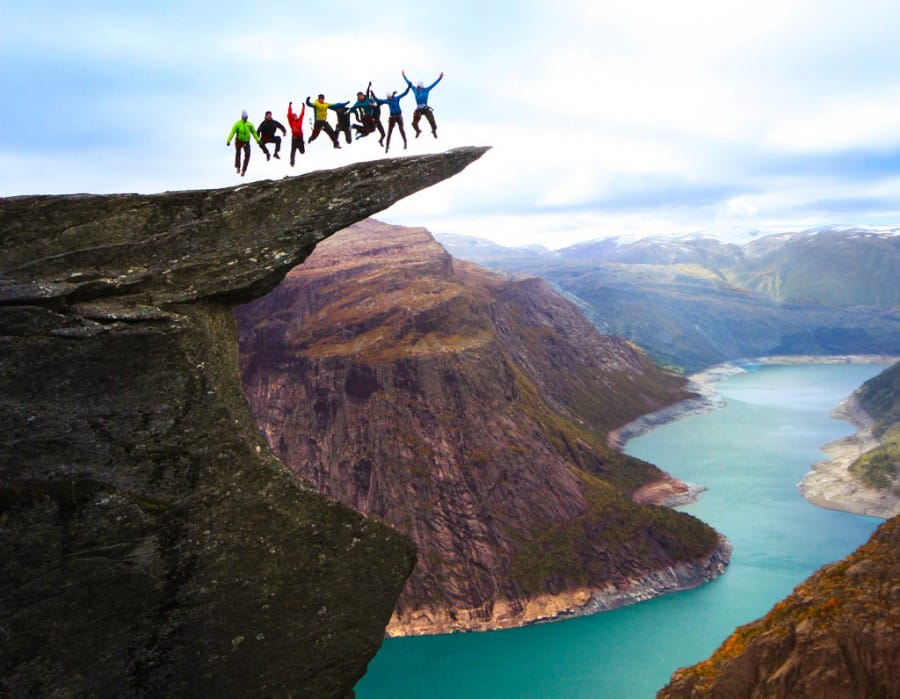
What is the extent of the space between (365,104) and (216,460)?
52.1 ft

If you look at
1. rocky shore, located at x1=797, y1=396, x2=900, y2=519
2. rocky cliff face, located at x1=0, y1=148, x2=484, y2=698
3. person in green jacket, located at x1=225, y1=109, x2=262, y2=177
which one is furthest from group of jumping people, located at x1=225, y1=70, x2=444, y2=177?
rocky shore, located at x1=797, y1=396, x2=900, y2=519

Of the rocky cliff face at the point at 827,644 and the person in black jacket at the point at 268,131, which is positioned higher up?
the person in black jacket at the point at 268,131

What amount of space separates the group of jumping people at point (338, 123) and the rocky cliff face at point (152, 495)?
757 cm

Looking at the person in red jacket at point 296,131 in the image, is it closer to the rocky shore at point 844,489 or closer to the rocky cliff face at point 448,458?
the rocky cliff face at point 448,458

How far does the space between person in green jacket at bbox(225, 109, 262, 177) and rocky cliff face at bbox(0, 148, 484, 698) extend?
745cm

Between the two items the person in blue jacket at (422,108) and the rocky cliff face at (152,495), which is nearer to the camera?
the rocky cliff face at (152,495)

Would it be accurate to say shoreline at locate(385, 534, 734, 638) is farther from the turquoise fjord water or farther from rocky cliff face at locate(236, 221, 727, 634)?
the turquoise fjord water

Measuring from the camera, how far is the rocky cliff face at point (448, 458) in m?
97.1

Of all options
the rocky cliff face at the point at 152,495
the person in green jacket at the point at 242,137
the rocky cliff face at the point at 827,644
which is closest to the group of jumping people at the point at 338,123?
the person in green jacket at the point at 242,137

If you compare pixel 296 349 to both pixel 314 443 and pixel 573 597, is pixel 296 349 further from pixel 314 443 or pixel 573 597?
pixel 573 597

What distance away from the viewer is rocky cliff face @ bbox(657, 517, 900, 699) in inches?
1087

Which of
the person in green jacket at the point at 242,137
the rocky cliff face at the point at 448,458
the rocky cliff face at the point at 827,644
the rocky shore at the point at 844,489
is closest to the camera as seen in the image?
the person in green jacket at the point at 242,137

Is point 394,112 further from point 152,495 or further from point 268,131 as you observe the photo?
point 152,495

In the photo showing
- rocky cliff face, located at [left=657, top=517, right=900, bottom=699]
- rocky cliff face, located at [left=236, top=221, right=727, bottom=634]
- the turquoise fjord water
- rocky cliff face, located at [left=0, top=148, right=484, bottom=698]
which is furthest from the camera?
rocky cliff face, located at [left=236, top=221, right=727, bottom=634]
